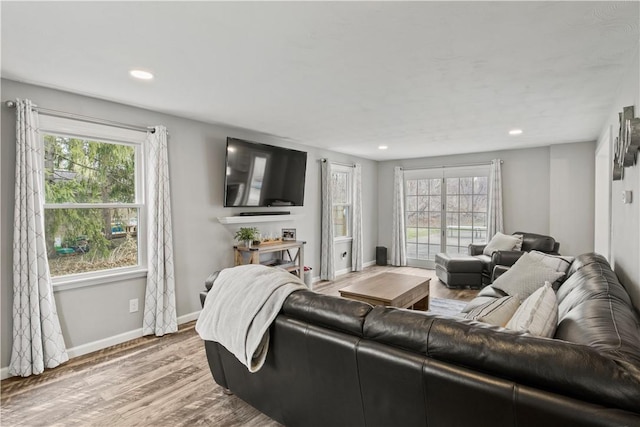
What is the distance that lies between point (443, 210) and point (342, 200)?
2.10 meters

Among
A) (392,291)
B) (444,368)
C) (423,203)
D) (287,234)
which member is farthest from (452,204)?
(444,368)

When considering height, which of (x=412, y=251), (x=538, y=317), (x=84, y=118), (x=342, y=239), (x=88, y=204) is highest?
(x=84, y=118)

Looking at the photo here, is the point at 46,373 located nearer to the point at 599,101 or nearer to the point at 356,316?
the point at 356,316

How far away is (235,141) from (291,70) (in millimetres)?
1782

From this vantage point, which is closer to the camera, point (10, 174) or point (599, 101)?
point (10, 174)

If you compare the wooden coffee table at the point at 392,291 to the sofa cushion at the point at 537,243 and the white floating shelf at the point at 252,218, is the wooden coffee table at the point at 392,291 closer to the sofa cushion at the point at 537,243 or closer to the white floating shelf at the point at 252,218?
the white floating shelf at the point at 252,218

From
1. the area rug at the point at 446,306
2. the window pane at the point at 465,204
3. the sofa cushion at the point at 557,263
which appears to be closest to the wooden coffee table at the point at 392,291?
the area rug at the point at 446,306

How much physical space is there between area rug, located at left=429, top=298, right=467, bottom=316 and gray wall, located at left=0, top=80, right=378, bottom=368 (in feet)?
7.67

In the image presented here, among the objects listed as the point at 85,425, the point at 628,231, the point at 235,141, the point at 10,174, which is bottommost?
the point at 85,425

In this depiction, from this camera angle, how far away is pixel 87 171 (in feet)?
10.1

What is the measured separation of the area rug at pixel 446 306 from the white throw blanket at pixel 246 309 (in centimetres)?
276

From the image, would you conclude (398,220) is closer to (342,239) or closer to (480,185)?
(342,239)

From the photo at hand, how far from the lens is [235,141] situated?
396cm

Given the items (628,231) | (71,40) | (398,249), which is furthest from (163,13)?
(398,249)
